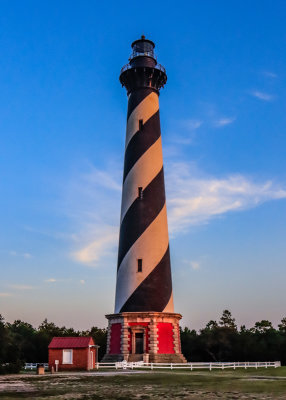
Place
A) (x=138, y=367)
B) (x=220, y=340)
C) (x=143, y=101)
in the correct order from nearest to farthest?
(x=138, y=367) < (x=143, y=101) < (x=220, y=340)

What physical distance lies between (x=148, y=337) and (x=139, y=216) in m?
8.98

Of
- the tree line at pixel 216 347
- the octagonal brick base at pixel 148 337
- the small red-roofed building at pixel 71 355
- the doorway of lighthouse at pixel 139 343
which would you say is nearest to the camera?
the small red-roofed building at pixel 71 355

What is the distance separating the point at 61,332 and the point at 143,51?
106 ft

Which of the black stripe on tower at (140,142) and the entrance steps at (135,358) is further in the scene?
the black stripe on tower at (140,142)

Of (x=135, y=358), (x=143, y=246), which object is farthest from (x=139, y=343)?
(x=143, y=246)

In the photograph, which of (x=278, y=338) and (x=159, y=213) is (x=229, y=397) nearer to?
(x=159, y=213)

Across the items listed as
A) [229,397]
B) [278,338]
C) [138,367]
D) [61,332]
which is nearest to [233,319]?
[278,338]

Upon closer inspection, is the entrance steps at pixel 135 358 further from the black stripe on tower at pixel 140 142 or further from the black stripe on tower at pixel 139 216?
the black stripe on tower at pixel 140 142

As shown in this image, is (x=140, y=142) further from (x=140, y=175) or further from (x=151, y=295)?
(x=151, y=295)

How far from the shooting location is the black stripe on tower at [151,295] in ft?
105

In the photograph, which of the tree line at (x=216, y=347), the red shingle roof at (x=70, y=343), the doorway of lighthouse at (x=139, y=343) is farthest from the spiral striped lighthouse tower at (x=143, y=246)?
the tree line at (x=216, y=347)

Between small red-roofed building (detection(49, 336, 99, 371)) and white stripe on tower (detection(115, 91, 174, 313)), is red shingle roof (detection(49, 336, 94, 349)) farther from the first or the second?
white stripe on tower (detection(115, 91, 174, 313))

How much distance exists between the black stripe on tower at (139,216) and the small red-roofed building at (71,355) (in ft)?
26.8

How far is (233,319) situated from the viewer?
61.4 meters
